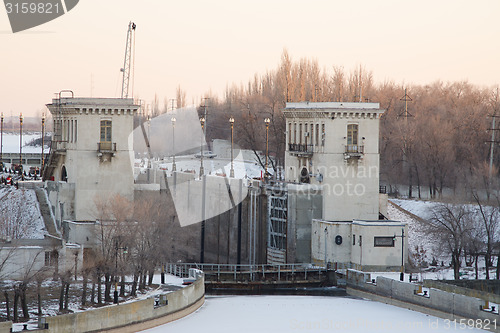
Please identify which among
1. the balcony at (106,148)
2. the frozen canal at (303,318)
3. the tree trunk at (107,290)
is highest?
the balcony at (106,148)

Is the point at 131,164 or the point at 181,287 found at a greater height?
the point at 131,164

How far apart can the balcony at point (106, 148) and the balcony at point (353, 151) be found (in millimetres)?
14227

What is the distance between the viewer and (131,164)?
53.7 metres

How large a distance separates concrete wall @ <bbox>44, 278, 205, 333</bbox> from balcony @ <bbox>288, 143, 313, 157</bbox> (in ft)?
49.6

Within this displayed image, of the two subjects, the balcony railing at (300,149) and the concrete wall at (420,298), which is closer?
the concrete wall at (420,298)

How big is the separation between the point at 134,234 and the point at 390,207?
2516 centimetres

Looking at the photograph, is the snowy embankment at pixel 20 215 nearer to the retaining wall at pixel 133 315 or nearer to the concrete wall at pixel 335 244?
the retaining wall at pixel 133 315

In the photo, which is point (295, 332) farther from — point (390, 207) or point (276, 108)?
point (276, 108)

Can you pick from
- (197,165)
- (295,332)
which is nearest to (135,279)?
(295,332)

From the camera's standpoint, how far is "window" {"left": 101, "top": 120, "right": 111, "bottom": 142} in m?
53.3

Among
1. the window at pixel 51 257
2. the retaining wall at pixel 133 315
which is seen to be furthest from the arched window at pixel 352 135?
the window at pixel 51 257

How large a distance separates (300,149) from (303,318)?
17.6 m

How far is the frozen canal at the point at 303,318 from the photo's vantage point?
128ft

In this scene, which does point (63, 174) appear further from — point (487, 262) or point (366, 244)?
point (487, 262)
